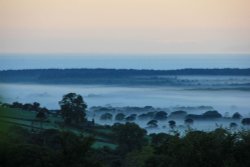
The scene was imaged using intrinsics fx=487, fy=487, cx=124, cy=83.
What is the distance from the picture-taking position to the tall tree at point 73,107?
11.3 meters

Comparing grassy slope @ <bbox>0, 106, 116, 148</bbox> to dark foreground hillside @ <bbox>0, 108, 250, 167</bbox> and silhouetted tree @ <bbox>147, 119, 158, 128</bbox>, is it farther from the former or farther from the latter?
silhouetted tree @ <bbox>147, 119, 158, 128</bbox>

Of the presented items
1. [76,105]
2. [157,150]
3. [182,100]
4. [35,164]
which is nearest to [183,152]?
[157,150]

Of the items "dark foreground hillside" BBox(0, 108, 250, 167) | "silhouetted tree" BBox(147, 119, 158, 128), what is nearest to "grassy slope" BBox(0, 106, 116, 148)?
"dark foreground hillside" BBox(0, 108, 250, 167)

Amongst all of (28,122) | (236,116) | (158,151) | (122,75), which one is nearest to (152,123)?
(236,116)

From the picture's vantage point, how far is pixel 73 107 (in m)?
12.9

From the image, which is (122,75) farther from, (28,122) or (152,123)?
(28,122)

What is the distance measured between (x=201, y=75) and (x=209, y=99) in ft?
4.60

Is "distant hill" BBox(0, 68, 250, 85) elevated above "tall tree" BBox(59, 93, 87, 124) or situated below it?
above

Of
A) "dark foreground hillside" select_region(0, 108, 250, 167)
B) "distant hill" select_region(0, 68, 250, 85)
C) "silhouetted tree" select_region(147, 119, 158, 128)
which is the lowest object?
"silhouetted tree" select_region(147, 119, 158, 128)

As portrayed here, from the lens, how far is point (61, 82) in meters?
12.9

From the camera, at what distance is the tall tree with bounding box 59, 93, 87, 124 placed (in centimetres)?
1129

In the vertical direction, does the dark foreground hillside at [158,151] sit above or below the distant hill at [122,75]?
below

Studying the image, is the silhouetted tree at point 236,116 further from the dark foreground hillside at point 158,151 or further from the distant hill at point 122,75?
the dark foreground hillside at point 158,151

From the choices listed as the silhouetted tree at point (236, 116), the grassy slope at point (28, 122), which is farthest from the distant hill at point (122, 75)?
the silhouetted tree at point (236, 116)
